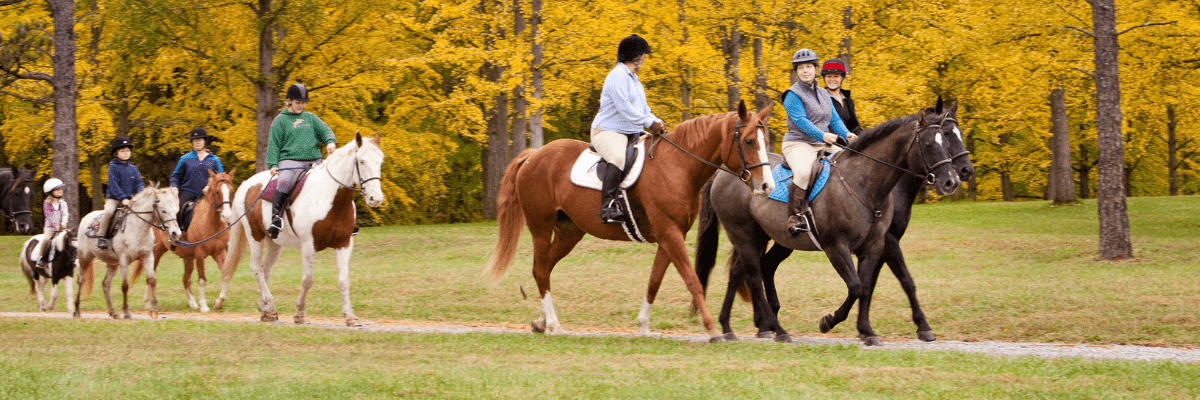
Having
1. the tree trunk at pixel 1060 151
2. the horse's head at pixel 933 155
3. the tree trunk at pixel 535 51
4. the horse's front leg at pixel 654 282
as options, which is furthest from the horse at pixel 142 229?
the tree trunk at pixel 1060 151

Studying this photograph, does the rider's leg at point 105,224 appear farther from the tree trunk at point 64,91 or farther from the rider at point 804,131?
the rider at point 804,131

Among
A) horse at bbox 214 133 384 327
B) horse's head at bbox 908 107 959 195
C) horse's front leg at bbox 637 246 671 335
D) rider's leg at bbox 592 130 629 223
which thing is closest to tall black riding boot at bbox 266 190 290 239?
horse at bbox 214 133 384 327

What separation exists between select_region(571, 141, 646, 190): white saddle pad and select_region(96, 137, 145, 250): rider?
259 inches

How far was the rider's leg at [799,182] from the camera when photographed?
9.47 m

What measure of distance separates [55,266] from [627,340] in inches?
381

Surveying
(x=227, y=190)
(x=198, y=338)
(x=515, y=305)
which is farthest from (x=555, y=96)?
(x=198, y=338)

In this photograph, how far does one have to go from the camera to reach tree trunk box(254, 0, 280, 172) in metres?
23.7

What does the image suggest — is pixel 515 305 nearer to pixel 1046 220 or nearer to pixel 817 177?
pixel 817 177

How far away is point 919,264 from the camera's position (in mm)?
18562

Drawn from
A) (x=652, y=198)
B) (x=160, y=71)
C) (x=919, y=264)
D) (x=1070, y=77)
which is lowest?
(x=919, y=264)

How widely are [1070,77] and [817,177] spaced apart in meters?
15.9

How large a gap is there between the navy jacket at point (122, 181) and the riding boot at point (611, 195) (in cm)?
715

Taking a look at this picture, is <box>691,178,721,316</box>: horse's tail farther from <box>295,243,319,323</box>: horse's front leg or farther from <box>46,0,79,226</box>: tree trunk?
<box>46,0,79,226</box>: tree trunk

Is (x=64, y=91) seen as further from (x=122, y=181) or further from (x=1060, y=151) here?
(x=1060, y=151)
